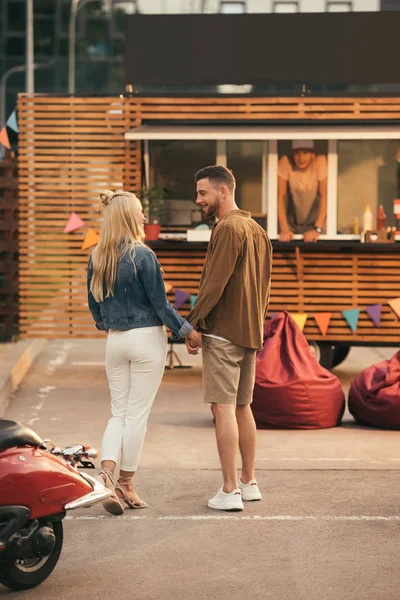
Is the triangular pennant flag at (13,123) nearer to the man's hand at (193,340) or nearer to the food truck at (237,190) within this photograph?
the food truck at (237,190)

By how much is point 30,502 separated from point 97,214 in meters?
9.49

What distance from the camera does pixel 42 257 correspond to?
1558 centimetres

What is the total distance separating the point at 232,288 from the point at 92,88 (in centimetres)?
7603

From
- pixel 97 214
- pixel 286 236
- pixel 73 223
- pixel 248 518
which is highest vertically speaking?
pixel 97 214

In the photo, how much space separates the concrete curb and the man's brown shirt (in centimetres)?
457

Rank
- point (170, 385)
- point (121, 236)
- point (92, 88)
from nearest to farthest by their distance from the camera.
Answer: point (121, 236) → point (170, 385) → point (92, 88)

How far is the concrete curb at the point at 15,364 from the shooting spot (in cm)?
1299

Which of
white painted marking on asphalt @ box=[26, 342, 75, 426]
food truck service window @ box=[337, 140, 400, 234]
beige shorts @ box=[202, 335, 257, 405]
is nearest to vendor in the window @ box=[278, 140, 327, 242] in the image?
food truck service window @ box=[337, 140, 400, 234]

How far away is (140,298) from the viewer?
7809 mm

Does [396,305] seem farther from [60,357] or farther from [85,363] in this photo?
[60,357]

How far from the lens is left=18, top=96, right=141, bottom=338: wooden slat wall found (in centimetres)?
1538

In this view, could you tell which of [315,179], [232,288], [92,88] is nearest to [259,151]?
[315,179]

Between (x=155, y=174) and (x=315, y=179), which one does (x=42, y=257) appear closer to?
(x=155, y=174)

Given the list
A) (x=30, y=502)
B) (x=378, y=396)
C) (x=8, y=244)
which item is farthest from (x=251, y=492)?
(x=8, y=244)
